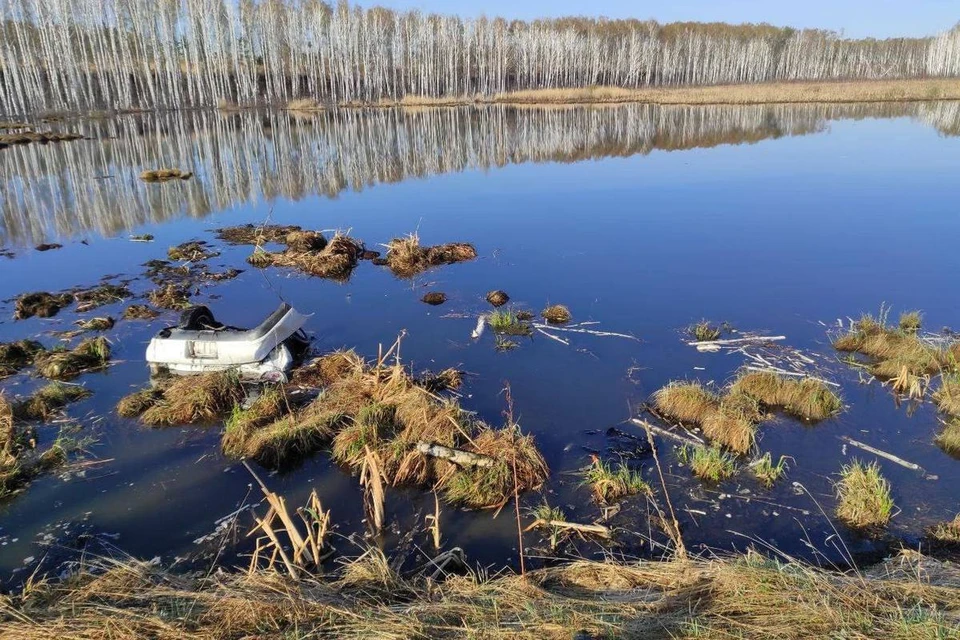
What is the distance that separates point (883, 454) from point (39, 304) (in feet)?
48.6

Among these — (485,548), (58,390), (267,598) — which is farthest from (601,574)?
(58,390)

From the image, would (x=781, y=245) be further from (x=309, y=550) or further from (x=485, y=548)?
(x=309, y=550)

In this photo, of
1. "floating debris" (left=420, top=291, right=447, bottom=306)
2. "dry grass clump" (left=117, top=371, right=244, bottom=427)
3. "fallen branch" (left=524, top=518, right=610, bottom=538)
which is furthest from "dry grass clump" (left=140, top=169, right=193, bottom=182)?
"fallen branch" (left=524, top=518, right=610, bottom=538)

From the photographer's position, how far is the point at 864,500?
6.09 meters

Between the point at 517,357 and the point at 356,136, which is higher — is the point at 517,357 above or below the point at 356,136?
below

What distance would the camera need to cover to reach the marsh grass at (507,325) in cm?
1105

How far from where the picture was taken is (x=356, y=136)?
123 feet

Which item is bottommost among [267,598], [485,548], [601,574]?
[485,548]

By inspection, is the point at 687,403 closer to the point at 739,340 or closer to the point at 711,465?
the point at 711,465

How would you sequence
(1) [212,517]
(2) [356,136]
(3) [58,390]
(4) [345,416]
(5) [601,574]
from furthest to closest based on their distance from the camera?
(2) [356,136] → (3) [58,390] → (4) [345,416] → (1) [212,517] → (5) [601,574]

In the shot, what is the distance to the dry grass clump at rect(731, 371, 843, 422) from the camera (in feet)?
26.3

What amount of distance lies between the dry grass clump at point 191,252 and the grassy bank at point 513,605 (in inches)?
478

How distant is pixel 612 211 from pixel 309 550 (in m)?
16.7

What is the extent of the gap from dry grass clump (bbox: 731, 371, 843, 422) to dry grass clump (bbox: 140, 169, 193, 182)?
79.3ft
